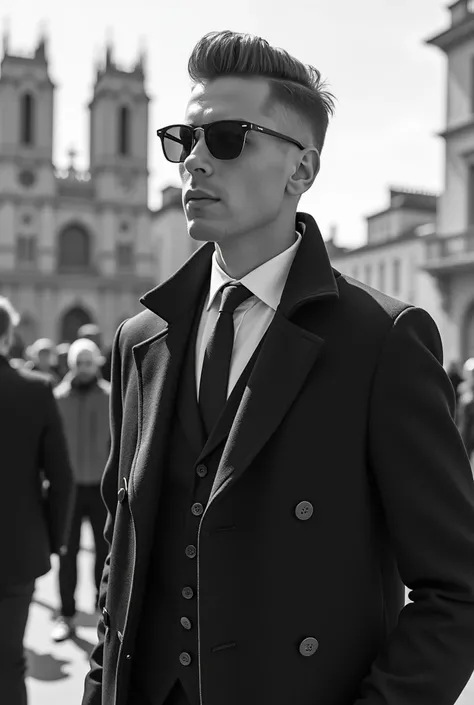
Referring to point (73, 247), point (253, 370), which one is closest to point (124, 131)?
point (73, 247)

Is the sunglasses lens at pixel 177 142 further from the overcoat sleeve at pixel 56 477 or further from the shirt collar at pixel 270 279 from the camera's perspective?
the overcoat sleeve at pixel 56 477

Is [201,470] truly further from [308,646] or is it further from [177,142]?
[177,142]

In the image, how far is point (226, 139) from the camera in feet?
5.11

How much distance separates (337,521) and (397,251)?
32.0m

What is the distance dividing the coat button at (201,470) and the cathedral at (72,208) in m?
40.1

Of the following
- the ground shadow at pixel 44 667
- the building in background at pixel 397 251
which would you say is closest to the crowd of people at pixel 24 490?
the ground shadow at pixel 44 667

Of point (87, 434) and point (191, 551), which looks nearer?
point (191, 551)

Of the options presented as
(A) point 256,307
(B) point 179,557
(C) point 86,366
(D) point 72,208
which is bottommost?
(B) point 179,557

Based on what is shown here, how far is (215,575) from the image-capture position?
1.47 m

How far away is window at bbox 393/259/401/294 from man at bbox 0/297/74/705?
2926 centimetres

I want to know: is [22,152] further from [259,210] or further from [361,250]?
[259,210]

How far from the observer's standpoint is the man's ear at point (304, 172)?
1.64m

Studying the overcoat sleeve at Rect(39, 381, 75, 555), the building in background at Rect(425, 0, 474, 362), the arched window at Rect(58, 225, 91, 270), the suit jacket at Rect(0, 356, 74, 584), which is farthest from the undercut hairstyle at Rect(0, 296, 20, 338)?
the arched window at Rect(58, 225, 91, 270)

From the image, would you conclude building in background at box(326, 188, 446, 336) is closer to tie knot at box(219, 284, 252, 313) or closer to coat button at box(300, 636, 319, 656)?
tie knot at box(219, 284, 252, 313)
